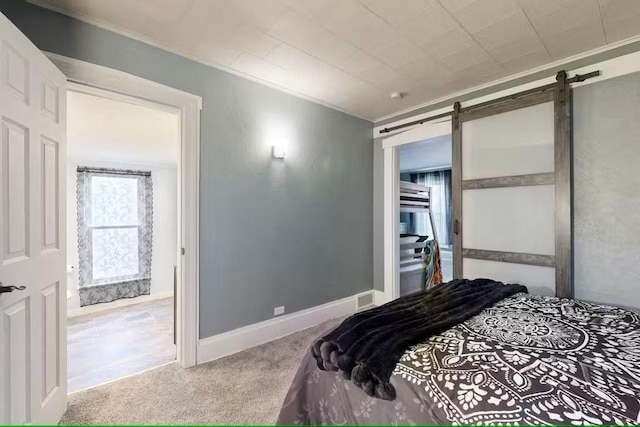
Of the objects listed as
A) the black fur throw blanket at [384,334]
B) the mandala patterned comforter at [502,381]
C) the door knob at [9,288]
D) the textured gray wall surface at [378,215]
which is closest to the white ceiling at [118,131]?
the door knob at [9,288]

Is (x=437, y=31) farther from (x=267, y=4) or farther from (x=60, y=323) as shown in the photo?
(x=60, y=323)

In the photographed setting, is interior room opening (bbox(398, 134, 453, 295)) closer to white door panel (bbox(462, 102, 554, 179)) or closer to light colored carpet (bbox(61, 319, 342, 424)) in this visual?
white door panel (bbox(462, 102, 554, 179))

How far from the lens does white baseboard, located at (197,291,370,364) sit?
2.39m

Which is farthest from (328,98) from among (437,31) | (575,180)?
(575,180)

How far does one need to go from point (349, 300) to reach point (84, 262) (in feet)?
13.2

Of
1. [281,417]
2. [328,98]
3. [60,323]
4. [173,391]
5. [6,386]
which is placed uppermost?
[328,98]

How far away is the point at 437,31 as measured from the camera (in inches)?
78.7

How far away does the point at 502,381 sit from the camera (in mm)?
967

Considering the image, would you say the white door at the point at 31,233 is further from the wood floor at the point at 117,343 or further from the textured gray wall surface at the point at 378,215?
the textured gray wall surface at the point at 378,215

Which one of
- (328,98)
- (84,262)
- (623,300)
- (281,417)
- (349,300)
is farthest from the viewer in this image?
(84,262)

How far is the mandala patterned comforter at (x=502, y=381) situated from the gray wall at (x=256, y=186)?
146 cm

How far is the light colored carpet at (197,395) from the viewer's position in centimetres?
172

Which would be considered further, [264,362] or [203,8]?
[264,362]

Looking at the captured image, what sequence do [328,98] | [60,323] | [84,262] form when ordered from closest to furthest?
[60,323], [328,98], [84,262]
